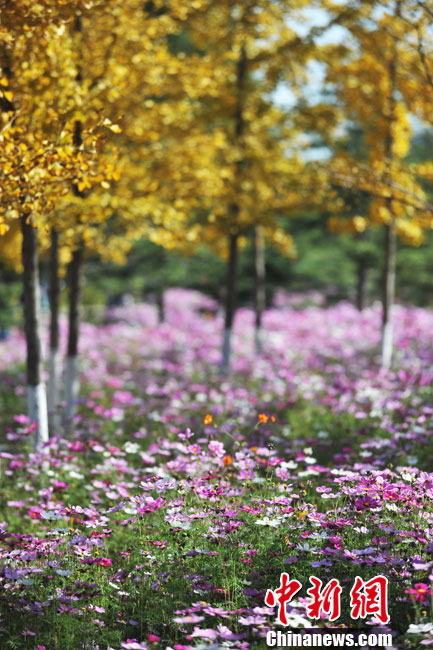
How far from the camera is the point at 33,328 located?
7.07 m

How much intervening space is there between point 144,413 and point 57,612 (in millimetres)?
4742

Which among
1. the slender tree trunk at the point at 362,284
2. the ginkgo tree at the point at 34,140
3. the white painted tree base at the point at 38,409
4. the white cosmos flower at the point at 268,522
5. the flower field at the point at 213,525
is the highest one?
the ginkgo tree at the point at 34,140

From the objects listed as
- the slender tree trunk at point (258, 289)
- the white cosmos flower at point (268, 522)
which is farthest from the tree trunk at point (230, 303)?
the white cosmos flower at point (268, 522)

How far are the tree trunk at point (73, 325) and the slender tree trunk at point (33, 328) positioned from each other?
2.16 metres

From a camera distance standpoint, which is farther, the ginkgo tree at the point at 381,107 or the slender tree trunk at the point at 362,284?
the slender tree trunk at the point at 362,284

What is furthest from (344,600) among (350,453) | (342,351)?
(342,351)

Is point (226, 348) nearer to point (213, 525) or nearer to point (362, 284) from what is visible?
point (213, 525)

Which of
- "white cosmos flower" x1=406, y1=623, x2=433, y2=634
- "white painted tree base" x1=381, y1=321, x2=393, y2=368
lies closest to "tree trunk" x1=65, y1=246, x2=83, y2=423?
"white painted tree base" x1=381, y1=321, x2=393, y2=368

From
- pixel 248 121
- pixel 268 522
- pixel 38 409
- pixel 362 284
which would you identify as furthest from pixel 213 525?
pixel 362 284

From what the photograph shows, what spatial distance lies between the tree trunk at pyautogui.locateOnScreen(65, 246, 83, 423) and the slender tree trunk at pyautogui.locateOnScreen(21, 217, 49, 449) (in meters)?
2.16

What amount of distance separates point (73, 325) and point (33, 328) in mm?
2314

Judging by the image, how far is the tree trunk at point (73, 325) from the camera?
9320 millimetres

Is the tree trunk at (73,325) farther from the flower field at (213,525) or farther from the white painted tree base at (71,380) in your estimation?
the flower field at (213,525)

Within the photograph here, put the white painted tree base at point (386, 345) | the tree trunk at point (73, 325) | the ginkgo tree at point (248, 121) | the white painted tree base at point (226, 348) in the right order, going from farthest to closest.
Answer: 1. the white painted tree base at point (226, 348)
2. the white painted tree base at point (386, 345)
3. the ginkgo tree at point (248, 121)
4. the tree trunk at point (73, 325)
